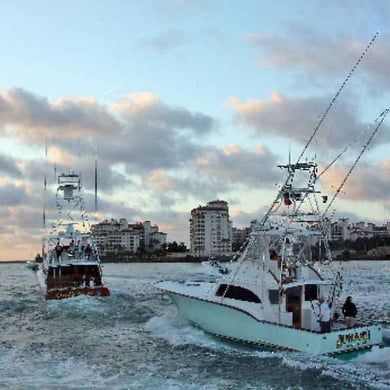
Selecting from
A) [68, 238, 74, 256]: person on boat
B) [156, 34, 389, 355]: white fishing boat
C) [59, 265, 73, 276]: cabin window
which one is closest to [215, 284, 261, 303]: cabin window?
[156, 34, 389, 355]: white fishing boat

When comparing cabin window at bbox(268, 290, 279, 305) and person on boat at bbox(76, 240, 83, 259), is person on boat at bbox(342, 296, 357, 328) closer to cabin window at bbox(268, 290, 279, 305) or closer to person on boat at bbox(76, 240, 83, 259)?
cabin window at bbox(268, 290, 279, 305)

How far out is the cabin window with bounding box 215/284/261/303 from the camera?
20553 millimetres

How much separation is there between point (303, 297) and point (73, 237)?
2580cm

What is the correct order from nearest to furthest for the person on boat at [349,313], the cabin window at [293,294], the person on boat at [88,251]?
the person on boat at [349,313] < the cabin window at [293,294] < the person on boat at [88,251]

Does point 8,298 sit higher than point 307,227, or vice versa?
point 307,227

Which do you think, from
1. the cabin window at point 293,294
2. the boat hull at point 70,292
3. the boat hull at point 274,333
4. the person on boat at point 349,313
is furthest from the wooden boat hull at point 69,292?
the person on boat at point 349,313

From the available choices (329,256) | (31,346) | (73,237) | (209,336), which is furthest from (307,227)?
(73,237)

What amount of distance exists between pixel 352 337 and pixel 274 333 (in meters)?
2.41

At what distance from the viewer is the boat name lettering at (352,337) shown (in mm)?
18125

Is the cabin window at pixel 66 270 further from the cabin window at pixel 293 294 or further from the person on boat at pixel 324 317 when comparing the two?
the person on boat at pixel 324 317

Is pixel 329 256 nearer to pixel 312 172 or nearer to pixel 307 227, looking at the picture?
pixel 307 227

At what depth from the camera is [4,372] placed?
1753 centimetres

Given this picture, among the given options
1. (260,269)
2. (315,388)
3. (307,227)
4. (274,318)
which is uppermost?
(307,227)

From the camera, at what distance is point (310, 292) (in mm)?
20203
